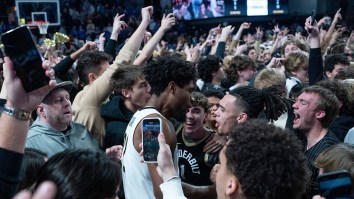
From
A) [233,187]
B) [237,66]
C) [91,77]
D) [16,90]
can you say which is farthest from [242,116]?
[237,66]

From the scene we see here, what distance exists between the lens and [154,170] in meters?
2.71

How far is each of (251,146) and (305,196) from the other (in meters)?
1.19

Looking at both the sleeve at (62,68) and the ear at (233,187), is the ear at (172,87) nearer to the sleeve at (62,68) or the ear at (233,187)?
the ear at (233,187)

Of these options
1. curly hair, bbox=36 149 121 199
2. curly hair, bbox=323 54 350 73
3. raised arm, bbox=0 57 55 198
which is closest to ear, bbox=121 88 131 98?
curly hair, bbox=36 149 121 199

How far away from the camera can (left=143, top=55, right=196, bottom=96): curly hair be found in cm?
331

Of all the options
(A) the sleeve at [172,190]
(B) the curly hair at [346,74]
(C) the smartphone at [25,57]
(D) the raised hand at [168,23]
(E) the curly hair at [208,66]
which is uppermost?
(C) the smartphone at [25,57]

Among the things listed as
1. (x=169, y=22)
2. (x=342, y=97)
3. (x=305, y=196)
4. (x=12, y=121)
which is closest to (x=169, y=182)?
(x=12, y=121)

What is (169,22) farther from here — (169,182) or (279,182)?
(279,182)

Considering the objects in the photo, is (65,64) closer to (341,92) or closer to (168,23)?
(168,23)

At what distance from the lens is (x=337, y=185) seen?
1762 millimetres

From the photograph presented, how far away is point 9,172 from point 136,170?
4.28 feet

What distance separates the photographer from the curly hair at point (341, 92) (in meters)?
4.04

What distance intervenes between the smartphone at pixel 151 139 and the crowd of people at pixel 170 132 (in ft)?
0.21

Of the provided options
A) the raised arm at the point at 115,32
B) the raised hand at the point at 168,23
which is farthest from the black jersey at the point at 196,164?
the raised arm at the point at 115,32
